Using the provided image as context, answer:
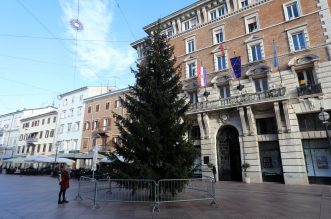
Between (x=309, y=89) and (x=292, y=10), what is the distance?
816cm

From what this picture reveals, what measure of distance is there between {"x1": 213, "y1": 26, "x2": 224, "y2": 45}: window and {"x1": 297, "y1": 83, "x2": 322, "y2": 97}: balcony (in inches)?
390

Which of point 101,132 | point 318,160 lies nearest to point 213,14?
point 318,160

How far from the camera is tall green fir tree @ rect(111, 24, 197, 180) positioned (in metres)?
10.2

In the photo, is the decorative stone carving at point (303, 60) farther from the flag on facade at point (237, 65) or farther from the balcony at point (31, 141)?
the balcony at point (31, 141)

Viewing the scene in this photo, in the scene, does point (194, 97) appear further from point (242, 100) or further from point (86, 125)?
point (86, 125)

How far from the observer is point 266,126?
20.1 metres

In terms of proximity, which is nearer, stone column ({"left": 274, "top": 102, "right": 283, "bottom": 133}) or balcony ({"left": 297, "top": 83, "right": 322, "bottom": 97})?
balcony ({"left": 297, "top": 83, "right": 322, "bottom": 97})

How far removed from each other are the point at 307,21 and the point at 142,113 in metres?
18.0

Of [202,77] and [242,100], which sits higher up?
[202,77]

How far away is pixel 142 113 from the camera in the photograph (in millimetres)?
11148

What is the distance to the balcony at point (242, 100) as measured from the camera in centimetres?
1868

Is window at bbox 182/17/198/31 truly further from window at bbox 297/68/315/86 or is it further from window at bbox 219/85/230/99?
window at bbox 297/68/315/86

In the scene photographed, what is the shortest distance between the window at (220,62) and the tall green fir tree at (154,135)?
13014mm

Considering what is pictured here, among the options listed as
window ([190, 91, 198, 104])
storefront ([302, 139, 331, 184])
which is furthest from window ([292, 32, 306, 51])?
window ([190, 91, 198, 104])
